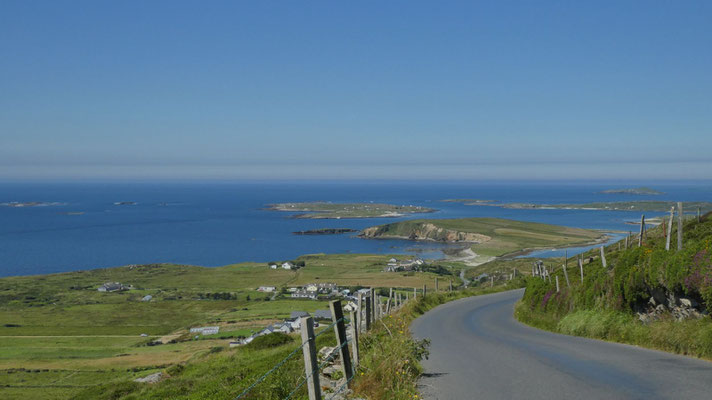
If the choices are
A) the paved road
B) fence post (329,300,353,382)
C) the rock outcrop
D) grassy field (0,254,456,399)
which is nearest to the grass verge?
fence post (329,300,353,382)

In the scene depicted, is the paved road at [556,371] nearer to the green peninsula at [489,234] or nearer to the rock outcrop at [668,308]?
the rock outcrop at [668,308]

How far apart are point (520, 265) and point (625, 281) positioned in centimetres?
8667

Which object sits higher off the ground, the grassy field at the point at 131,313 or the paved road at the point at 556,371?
the paved road at the point at 556,371

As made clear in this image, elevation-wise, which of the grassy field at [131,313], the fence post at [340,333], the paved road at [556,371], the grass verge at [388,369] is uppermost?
the fence post at [340,333]

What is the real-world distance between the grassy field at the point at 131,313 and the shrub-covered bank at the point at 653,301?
19.6 meters

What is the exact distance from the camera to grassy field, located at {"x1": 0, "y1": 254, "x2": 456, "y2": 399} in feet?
164

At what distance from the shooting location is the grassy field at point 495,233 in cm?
14850

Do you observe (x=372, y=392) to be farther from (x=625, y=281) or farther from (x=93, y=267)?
(x=93, y=267)

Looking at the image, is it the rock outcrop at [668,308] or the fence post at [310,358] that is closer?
the fence post at [310,358]

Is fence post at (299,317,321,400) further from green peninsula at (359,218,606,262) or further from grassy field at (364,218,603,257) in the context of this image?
grassy field at (364,218,603,257)

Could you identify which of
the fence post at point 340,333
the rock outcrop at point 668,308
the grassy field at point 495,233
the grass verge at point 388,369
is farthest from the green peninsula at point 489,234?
the fence post at point 340,333

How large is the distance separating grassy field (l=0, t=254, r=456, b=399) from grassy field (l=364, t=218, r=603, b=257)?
3811cm

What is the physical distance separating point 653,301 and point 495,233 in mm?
159752

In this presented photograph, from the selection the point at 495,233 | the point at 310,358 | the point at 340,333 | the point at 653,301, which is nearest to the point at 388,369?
the point at 340,333
